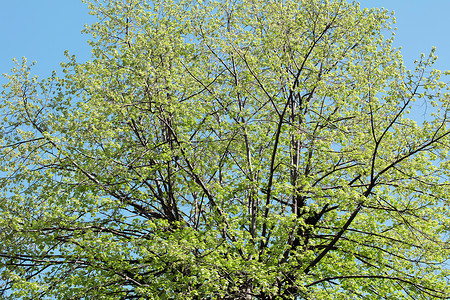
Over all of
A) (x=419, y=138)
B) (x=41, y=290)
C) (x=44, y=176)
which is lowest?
(x=41, y=290)

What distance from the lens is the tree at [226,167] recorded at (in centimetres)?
1212

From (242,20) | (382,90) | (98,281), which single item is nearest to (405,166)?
(382,90)

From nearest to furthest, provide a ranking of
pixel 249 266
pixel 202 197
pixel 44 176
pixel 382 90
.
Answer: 1. pixel 249 266
2. pixel 44 176
3. pixel 202 197
4. pixel 382 90

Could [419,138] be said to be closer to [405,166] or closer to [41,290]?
[405,166]

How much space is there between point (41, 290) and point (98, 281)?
1.41 metres

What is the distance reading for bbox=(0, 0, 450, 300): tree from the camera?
12117 millimetres

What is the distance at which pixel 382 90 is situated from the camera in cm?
1591

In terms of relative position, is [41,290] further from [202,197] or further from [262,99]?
[262,99]

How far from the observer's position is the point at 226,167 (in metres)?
16.7

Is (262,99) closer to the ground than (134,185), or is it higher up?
higher up

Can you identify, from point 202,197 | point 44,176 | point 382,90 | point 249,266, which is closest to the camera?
point 249,266

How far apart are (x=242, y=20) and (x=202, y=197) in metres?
6.80

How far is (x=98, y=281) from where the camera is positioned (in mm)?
12336

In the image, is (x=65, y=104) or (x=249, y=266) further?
(x=65, y=104)
